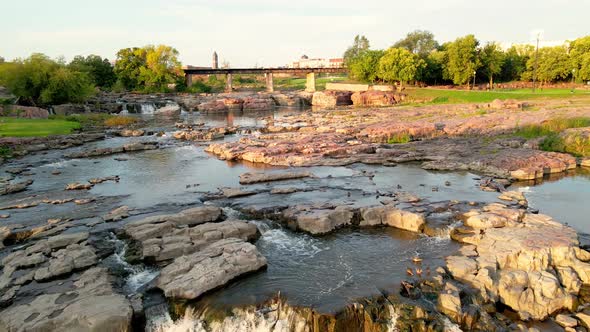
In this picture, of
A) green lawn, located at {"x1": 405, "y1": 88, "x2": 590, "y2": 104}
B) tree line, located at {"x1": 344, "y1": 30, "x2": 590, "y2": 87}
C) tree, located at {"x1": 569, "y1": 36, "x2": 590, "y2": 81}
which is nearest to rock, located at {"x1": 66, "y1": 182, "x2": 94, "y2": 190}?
green lawn, located at {"x1": 405, "y1": 88, "x2": 590, "y2": 104}

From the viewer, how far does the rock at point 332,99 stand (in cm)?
8769

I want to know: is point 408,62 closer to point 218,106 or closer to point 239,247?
point 218,106

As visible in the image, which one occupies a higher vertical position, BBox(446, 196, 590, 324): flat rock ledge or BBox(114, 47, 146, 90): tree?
BBox(114, 47, 146, 90): tree

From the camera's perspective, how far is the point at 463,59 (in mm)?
80062

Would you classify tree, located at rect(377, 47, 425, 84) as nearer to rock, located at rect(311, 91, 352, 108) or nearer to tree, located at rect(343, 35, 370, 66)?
rock, located at rect(311, 91, 352, 108)

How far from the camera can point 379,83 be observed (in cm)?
9812

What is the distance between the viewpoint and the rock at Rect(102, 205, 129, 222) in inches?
796

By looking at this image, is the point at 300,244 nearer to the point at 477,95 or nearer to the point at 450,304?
the point at 450,304

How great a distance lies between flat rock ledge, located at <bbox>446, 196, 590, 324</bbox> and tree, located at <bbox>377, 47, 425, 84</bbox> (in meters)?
69.6

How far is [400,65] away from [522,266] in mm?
75181

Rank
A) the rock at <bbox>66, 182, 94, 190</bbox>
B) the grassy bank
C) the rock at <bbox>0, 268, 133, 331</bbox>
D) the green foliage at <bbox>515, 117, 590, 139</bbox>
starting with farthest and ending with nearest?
1. the grassy bank
2. the green foliage at <bbox>515, 117, 590, 139</bbox>
3. the rock at <bbox>66, 182, 94, 190</bbox>
4. the rock at <bbox>0, 268, 133, 331</bbox>

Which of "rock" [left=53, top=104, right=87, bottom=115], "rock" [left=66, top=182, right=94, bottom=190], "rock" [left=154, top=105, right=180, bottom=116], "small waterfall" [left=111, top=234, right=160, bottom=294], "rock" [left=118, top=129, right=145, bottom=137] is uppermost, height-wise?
"rock" [left=53, top=104, right=87, bottom=115]

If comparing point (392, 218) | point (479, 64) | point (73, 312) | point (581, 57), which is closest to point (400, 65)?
point (479, 64)

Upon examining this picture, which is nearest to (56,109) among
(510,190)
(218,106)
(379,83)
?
(218,106)
